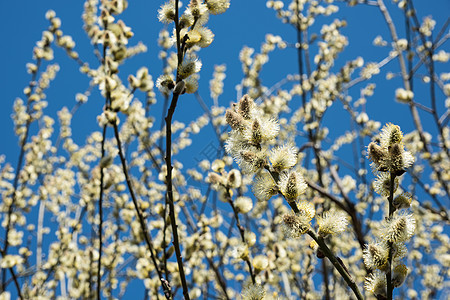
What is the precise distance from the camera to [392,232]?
795 mm

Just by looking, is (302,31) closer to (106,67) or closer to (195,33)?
(106,67)

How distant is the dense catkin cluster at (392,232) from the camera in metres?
0.79

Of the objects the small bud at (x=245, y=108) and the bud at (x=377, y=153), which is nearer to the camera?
the bud at (x=377, y=153)

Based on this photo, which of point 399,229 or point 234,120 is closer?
point 399,229

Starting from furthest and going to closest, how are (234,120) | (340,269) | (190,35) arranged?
(190,35)
(234,120)
(340,269)

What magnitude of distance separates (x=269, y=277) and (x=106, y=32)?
57.0 inches

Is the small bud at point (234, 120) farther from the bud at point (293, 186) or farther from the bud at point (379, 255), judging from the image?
the bud at point (379, 255)

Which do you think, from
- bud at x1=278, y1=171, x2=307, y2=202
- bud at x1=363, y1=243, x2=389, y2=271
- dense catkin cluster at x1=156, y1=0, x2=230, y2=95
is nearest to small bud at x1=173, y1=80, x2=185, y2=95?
dense catkin cluster at x1=156, y1=0, x2=230, y2=95

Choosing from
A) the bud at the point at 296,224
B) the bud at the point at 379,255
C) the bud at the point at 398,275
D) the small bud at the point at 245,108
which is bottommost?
the bud at the point at 398,275

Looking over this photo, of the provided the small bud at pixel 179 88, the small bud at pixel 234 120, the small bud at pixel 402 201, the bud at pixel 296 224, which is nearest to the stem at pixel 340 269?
the bud at pixel 296 224

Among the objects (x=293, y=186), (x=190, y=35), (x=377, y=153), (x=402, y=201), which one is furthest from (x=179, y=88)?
(x=402, y=201)

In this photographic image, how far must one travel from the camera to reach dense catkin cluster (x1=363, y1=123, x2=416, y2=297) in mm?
791

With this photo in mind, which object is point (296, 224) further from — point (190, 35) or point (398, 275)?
point (190, 35)

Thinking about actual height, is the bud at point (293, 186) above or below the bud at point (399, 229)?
above
